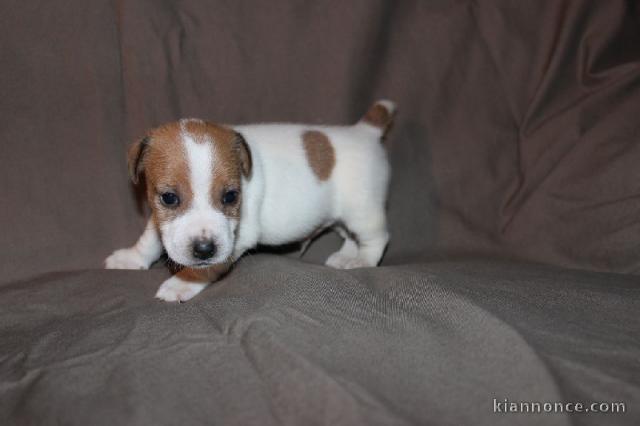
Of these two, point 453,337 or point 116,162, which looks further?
point 116,162

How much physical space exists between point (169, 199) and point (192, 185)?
16 cm

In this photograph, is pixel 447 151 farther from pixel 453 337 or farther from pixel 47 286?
pixel 47 286

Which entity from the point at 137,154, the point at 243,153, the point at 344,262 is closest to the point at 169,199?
the point at 137,154

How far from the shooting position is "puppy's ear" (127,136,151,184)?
3.20m

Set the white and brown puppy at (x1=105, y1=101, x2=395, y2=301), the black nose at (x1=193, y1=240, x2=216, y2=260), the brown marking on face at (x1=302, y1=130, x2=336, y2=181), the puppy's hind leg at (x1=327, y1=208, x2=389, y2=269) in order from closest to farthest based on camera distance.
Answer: the black nose at (x1=193, y1=240, x2=216, y2=260) → the white and brown puppy at (x1=105, y1=101, x2=395, y2=301) → the brown marking on face at (x1=302, y1=130, x2=336, y2=181) → the puppy's hind leg at (x1=327, y1=208, x2=389, y2=269)

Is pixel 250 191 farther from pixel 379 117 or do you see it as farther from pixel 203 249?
pixel 379 117

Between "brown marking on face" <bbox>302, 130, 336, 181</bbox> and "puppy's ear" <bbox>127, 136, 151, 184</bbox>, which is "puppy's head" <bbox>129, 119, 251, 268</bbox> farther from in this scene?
"brown marking on face" <bbox>302, 130, 336, 181</bbox>

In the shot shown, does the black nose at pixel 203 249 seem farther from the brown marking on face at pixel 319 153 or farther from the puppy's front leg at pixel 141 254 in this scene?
the brown marking on face at pixel 319 153

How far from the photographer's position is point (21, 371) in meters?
2.40

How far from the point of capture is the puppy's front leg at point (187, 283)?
3.25 m

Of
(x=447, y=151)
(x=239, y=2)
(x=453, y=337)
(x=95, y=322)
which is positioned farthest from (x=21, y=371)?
(x=447, y=151)

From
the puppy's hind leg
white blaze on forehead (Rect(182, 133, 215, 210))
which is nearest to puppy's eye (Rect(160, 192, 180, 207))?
white blaze on forehead (Rect(182, 133, 215, 210))

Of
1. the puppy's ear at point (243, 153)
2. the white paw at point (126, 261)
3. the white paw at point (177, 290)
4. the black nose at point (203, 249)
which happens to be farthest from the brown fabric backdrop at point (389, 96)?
the black nose at point (203, 249)

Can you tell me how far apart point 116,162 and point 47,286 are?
892mm
